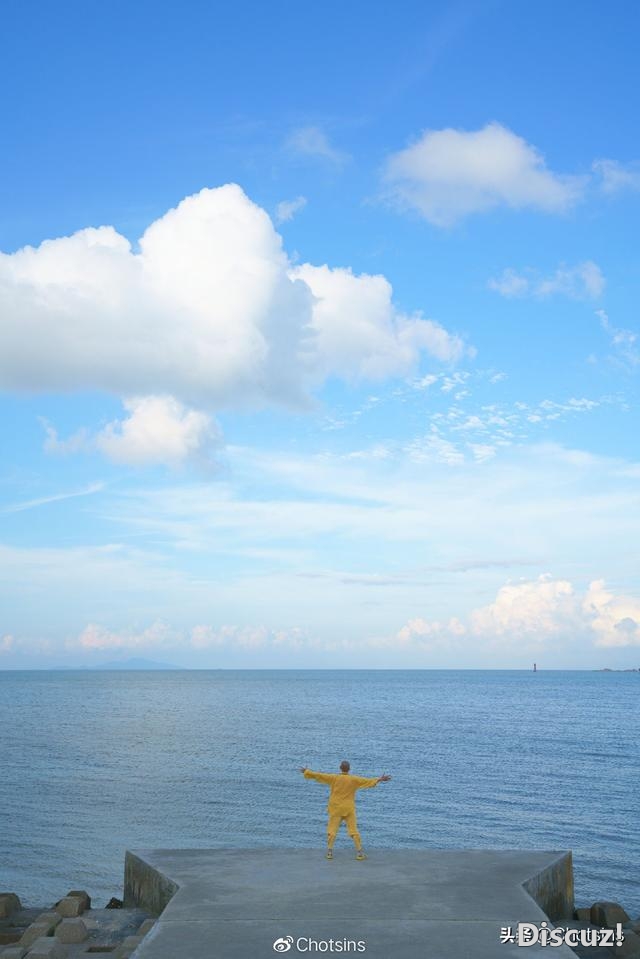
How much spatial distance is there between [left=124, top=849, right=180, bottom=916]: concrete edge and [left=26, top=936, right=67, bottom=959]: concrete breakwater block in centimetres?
149

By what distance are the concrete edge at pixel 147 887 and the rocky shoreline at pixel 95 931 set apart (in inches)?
6.7

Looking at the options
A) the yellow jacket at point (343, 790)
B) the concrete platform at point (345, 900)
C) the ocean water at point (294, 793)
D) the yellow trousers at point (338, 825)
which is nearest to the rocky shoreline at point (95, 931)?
the concrete platform at point (345, 900)

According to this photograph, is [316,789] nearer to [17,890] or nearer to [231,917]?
[17,890]

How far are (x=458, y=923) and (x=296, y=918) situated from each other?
1912 mm

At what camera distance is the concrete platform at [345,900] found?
30.1 feet

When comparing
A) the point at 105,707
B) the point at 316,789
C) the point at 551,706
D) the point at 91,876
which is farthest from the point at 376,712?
the point at 91,876

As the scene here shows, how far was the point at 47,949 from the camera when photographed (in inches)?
421

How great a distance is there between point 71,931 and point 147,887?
5.11 ft

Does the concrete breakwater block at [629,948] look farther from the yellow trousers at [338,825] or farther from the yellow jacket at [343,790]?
the yellow jacket at [343,790]

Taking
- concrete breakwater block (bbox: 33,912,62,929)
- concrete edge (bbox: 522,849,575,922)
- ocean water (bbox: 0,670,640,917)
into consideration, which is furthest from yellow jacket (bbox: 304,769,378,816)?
ocean water (bbox: 0,670,640,917)

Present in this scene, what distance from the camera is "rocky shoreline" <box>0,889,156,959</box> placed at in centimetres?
1080

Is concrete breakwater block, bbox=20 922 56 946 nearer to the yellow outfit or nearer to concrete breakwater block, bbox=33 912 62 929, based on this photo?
concrete breakwater block, bbox=33 912 62 929

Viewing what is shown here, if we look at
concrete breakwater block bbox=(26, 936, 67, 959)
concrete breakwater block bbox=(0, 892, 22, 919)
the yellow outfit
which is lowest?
concrete breakwater block bbox=(0, 892, 22, 919)

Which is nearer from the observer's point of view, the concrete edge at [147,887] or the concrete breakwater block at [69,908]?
the concrete edge at [147,887]
